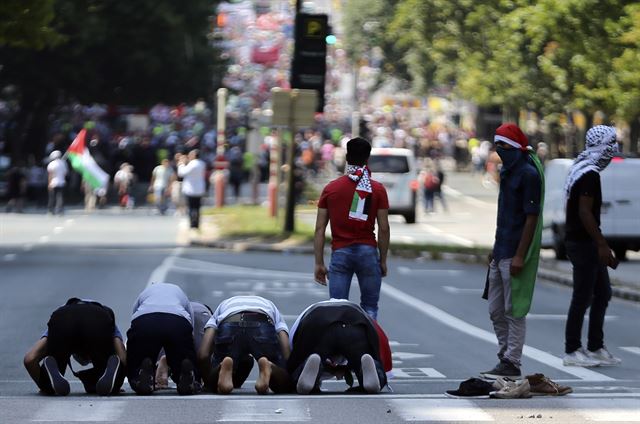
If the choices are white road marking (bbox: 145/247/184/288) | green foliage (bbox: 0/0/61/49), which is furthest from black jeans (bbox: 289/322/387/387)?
green foliage (bbox: 0/0/61/49)

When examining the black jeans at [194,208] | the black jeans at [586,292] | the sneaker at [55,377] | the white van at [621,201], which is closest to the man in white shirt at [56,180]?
the black jeans at [194,208]

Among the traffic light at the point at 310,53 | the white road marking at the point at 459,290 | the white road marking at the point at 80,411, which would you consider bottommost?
the white road marking at the point at 459,290

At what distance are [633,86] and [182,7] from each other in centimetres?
2537

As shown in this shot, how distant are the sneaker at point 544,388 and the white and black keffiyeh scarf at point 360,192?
78.6 inches

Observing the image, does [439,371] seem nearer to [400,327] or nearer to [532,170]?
[532,170]

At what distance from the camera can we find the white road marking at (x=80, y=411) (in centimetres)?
968

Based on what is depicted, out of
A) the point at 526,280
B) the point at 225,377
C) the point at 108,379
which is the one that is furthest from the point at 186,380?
the point at 526,280

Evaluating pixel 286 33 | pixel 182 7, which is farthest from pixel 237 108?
pixel 182 7

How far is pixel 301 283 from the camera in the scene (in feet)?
79.2

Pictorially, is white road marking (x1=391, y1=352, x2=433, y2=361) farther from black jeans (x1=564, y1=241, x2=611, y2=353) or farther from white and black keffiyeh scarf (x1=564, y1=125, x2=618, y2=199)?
white and black keffiyeh scarf (x1=564, y1=125, x2=618, y2=199)

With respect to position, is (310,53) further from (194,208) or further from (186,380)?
(186,380)

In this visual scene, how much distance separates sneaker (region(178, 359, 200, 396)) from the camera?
10.9 meters

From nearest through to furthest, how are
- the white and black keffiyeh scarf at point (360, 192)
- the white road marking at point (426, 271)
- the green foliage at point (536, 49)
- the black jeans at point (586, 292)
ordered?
1. the white and black keffiyeh scarf at point (360, 192)
2. the black jeans at point (586, 292)
3. the white road marking at point (426, 271)
4. the green foliage at point (536, 49)

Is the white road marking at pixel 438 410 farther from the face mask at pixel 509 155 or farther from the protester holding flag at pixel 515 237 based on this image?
the face mask at pixel 509 155
